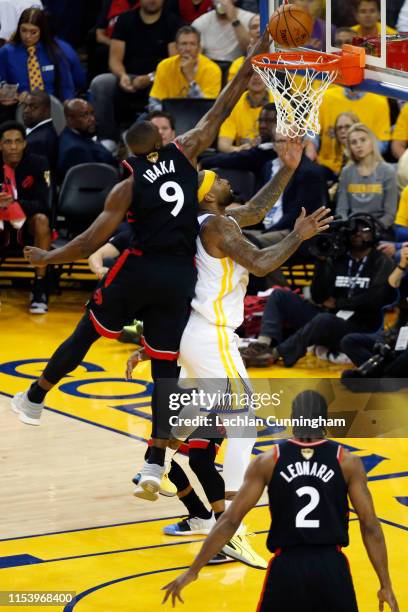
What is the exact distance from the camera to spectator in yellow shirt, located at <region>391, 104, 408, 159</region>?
41.2 feet

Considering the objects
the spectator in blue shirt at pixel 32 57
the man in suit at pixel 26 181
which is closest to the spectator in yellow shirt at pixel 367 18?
the man in suit at pixel 26 181

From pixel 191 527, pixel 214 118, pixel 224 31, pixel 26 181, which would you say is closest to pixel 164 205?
pixel 214 118

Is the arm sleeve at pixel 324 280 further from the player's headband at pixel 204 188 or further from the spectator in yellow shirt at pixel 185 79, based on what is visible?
the player's headband at pixel 204 188

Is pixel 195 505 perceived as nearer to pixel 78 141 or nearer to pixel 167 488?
pixel 167 488

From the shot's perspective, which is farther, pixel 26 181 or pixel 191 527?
pixel 26 181

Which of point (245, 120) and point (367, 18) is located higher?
point (367, 18)

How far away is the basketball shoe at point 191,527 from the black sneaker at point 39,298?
6.06 m

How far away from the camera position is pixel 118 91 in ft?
46.2

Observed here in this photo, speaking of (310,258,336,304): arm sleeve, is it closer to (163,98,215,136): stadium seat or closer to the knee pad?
(163,98,215,136): stadium seat

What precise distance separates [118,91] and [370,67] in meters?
6.34

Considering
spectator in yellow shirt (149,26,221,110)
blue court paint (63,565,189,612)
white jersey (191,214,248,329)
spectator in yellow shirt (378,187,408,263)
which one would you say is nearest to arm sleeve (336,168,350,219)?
spectator in yellow shirt (378,187,408,263)

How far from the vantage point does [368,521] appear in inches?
189

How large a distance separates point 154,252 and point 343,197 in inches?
192

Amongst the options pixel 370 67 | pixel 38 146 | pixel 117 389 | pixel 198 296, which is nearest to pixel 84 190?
pixel 38 146
